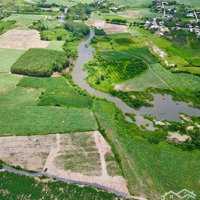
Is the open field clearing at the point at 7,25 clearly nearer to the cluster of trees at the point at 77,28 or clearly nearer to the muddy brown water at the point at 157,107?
the cluster of trees at the point at 77,28

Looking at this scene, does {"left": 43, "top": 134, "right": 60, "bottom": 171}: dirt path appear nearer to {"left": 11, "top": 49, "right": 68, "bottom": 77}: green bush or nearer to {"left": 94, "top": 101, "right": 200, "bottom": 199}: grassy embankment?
{"left": 94, "top": 101, "right": 200, "bottom": 199}: grassy embankment

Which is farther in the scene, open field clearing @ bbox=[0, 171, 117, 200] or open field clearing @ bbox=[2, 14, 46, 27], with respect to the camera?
open field clearing @ bbox=[2, 14, 46, 27]

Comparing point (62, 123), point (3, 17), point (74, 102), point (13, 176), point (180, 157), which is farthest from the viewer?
point (3, 17)

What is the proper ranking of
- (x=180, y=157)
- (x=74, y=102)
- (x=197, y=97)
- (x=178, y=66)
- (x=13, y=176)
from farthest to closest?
(x=178, y=66)
(x=197, y=97)
(x=74, y=102)
(x=180, y=157)
(x=13, y=176)

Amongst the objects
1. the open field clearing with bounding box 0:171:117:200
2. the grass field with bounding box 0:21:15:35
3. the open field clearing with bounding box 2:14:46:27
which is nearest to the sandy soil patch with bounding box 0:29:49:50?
the grass field with bounding box 0:21:15:35

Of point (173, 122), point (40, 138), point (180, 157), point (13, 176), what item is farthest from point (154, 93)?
point (13, 176)

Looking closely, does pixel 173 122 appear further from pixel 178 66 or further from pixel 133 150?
pixel 178 66

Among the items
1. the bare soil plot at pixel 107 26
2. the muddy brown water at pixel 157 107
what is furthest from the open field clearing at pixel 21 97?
the bare soil plot at pixel 107 26
